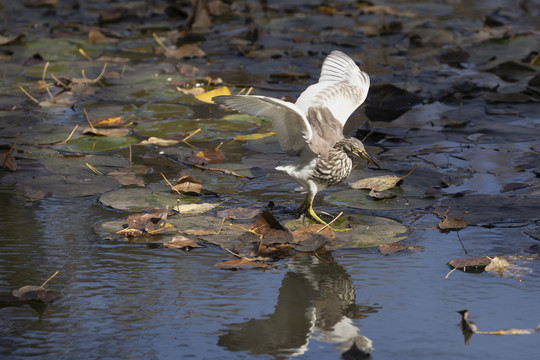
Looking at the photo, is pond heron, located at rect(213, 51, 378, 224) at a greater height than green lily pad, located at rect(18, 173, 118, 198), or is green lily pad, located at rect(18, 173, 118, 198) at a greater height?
pond heron, located at rect(213, 51, 378, 224)

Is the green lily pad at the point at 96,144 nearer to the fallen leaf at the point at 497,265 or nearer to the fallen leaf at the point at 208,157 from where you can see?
the fallen leaf at the point at 208,157

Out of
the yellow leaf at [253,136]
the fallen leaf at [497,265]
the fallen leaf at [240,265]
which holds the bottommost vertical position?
the yellow leaf at [253,136]

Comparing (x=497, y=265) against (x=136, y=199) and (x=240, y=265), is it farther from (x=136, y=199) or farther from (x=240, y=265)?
(x=136, y=199)

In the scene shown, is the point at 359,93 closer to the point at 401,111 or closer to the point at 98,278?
the point at 401,111

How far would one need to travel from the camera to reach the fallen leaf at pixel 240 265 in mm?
2551

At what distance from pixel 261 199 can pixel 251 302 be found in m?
1.00

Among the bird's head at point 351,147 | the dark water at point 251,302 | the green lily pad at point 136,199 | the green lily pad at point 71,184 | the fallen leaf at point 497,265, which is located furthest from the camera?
the green lily pad at point 71,184

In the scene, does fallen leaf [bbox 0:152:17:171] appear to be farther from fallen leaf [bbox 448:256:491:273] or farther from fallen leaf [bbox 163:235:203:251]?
fallen leaf [bbox 448:256:491:273]

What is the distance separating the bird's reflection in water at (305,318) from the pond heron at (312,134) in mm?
486

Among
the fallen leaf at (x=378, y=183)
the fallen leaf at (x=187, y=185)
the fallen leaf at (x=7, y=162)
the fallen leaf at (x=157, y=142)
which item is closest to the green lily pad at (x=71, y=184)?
the fallen leaf at (x=7, y=162)

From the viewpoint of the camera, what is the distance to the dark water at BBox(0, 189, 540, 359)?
2.04 m

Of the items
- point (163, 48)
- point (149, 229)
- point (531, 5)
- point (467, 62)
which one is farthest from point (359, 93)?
point (531, 5)

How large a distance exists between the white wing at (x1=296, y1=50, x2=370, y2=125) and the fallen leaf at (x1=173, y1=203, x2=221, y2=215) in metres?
0.61

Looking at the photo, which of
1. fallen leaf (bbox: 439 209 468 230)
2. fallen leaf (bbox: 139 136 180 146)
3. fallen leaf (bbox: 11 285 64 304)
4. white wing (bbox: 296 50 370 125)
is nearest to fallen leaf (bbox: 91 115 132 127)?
fallen leaf (bbox: 139 136 180 146)
